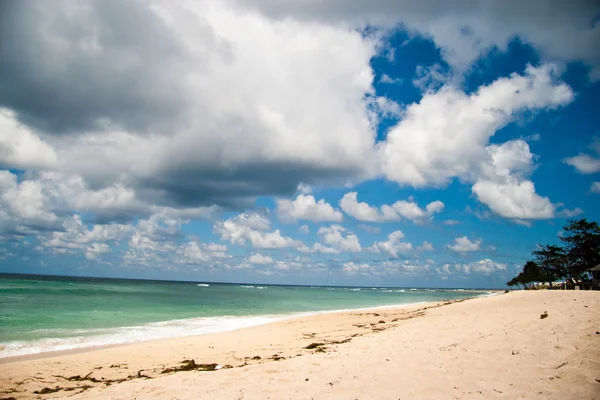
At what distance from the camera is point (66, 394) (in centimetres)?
853

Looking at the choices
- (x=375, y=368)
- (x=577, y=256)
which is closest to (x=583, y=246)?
(x=577, y=256)

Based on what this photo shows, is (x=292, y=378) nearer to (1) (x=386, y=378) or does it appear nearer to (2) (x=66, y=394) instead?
(1) (x=386, y=378)

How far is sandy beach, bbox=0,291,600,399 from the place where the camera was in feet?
21.6

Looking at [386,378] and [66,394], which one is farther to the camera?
[66,394]

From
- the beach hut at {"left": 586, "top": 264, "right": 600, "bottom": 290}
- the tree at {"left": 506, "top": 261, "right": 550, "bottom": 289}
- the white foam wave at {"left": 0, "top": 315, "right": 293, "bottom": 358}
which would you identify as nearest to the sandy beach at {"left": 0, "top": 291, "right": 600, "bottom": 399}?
the white foam wave at {"left": 0, "top": 315, "right": 293, "bottom": 358}

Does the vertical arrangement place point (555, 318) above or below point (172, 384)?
above

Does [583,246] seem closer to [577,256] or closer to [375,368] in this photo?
[577,256]

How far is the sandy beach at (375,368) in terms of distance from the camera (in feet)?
21.6

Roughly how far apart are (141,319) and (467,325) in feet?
73.0

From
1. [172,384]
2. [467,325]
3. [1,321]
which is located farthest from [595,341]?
[1,321]

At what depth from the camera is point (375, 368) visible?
7.95m

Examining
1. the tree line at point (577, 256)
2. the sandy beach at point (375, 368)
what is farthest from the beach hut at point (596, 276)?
Answer: the sandy beach at point (375, 368)

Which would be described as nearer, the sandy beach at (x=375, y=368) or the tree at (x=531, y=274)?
the sandy beach at (x=375, y=368)

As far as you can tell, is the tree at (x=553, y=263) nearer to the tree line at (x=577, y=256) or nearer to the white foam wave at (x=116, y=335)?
the tree line at (x=577, y=256)
